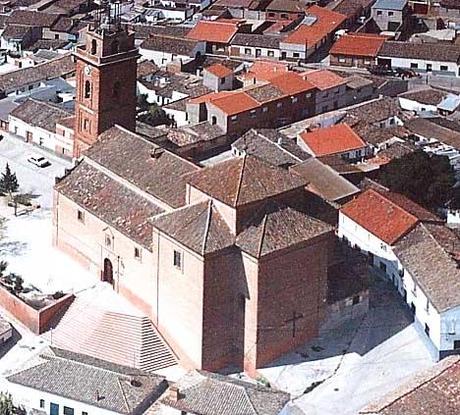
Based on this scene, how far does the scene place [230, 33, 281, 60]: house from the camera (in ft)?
193

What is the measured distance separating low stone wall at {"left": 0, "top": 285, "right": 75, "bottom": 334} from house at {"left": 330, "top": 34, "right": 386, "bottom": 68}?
27.1 meters

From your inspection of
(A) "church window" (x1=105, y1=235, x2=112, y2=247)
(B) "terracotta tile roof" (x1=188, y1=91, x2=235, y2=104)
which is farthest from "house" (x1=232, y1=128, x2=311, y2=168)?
(A) "church window" (x1=105, y1=235, x2=112, y2=247)

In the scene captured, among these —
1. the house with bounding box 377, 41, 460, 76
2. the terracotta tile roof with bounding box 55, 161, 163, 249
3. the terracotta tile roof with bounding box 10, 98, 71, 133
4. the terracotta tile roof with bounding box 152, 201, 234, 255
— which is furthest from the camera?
the house with bounding box 377, 41, 460, 76

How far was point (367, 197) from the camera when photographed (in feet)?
124

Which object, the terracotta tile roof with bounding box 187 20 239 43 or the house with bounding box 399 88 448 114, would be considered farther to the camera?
the terracotta tile roof with bounding box 187 20 239 43

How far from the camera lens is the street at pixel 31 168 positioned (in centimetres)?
4229

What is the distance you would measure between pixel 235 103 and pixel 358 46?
12.4 meters

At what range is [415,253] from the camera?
114ft

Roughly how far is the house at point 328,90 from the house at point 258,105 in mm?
394

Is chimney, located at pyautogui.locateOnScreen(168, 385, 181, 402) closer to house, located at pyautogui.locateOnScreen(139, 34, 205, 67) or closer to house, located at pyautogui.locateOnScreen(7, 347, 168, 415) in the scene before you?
house, located at pyautogui.locateOnScreen(7, 347, 168, 415)

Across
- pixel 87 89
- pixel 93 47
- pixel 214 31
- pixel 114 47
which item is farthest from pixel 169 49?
pixel 93 47

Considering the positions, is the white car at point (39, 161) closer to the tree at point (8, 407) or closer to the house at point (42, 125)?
the house at point (42, 125)

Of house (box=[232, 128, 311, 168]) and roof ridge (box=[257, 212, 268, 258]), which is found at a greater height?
roof ridge (box=[257, 212, 268, 258])

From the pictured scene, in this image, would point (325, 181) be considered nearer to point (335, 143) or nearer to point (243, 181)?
point (335, 143)
